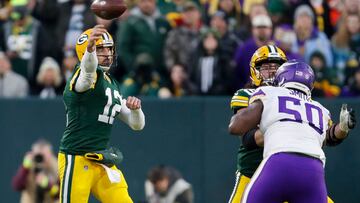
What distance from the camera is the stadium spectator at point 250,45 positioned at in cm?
1241

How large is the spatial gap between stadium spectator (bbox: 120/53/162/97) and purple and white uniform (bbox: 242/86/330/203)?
4.98 metres

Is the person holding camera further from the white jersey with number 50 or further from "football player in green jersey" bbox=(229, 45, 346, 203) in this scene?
the white jersey with number 50

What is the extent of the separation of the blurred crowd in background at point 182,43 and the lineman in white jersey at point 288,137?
177 inches

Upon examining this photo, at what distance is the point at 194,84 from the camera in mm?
12766

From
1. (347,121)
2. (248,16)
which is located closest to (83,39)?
(347,121)

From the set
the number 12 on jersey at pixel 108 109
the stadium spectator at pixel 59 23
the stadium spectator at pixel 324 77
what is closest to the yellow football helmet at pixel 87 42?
the number 12 on jersey at pixel 108 109

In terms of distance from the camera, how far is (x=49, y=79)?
504 inches

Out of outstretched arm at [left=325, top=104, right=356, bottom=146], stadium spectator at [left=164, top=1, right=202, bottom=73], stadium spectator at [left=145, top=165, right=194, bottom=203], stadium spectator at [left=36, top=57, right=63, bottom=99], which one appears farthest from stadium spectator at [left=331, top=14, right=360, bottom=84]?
outstretched arm at [left=325, top=104, right=356, bottom=146]

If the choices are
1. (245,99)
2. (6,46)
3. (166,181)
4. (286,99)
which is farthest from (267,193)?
(6,46)

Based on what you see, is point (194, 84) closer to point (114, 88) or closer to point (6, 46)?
point (6, 46)

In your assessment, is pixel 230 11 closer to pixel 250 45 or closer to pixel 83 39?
pixel 250 45

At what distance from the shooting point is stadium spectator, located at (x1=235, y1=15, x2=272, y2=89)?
40.7ft

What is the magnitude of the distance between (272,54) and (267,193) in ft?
5.74

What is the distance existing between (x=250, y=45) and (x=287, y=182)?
5.02 metres
